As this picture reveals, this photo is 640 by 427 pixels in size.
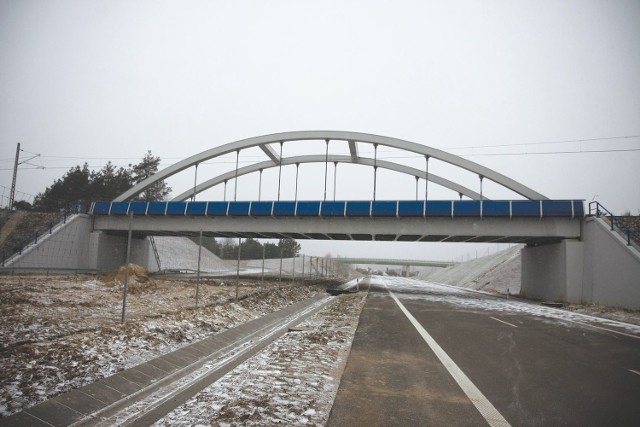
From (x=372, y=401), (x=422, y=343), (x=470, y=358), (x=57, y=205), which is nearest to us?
(x=372, y=401)

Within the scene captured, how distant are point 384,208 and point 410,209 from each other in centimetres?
199

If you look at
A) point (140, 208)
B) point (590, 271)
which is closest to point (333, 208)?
point (590, 271)

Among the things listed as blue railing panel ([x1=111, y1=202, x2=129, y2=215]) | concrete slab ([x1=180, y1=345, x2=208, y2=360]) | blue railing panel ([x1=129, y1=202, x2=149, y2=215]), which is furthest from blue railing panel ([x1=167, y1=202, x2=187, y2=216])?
concrete slab ([x1=180, y1=345, x2=208, y2=360])

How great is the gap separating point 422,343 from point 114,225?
118 feet

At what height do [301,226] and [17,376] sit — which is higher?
[301,226]

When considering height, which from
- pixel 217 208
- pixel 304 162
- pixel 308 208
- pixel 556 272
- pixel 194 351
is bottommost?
pixel 194 351

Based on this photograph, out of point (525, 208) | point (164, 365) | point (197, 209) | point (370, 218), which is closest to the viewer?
point (164, 365)

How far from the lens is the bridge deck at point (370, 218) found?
25.8 m

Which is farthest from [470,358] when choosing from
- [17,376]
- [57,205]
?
[57,205]

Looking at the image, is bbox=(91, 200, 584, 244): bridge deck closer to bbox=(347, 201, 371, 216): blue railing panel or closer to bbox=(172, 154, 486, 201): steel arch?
bbox=(347, 201, 371, 216): blue railing panel

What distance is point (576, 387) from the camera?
5.19 m

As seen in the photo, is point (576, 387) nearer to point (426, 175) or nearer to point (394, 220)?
point (394, 220)

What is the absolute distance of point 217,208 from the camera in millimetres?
32438

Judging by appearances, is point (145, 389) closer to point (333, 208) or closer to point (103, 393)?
point (103, 393)
